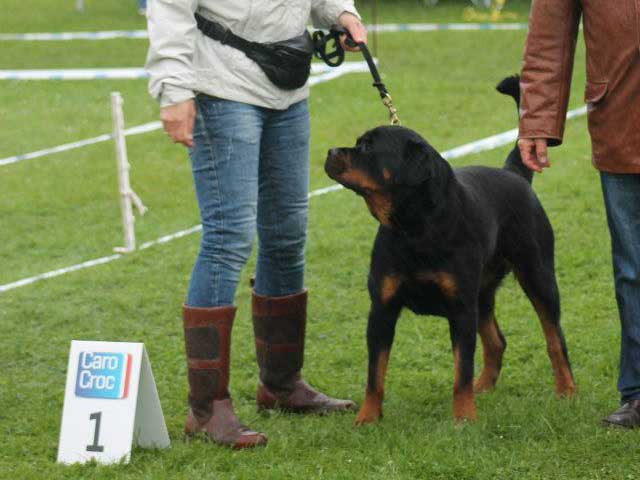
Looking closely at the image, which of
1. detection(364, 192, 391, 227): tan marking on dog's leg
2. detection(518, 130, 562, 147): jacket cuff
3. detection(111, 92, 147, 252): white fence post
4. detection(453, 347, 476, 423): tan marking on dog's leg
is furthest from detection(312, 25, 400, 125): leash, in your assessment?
detection(111, 92, 147, 252): white fence post

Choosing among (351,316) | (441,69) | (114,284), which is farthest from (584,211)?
(441,69)

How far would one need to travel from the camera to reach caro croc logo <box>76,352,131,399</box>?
4070 millimetres

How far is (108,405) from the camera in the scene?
160 inches

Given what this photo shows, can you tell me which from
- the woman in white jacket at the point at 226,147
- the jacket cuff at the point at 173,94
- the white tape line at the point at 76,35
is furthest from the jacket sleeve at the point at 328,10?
the white tape line at the point at 76,35

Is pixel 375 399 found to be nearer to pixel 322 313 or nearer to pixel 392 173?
pixel 392 173

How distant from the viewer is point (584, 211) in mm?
8055

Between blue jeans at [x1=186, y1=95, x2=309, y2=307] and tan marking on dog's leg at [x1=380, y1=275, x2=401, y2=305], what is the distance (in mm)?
401

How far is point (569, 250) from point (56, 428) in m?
3.69

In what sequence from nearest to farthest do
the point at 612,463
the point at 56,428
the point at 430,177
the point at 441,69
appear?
the point at 612,463 → the point at 430,177 → the point at 56,428 → the point at 441,69

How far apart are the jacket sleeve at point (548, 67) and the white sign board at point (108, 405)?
1582 mm

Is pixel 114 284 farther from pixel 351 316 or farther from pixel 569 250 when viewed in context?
pixel 569 250

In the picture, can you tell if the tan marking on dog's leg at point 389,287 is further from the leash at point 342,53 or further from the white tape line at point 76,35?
the white tape line at point 76,35

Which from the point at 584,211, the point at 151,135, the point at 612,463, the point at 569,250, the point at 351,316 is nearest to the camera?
the point at 612,463

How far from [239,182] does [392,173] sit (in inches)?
21.0
